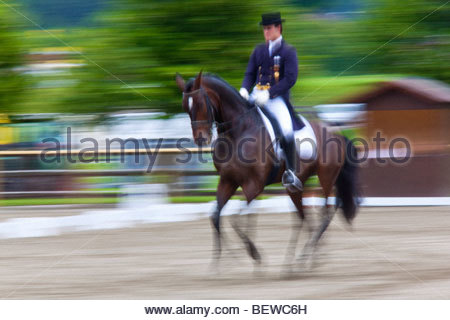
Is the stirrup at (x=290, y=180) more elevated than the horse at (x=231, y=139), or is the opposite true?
the horse at (x=231, y=139)

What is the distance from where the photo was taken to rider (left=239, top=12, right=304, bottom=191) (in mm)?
6301

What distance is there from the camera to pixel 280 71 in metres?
6.40

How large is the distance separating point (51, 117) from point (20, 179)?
240cm

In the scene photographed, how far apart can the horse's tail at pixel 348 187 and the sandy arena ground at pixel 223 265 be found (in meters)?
0.50

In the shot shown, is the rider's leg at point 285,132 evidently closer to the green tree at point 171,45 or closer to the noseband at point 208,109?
the noseband at point 208,109

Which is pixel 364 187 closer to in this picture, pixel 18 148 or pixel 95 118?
pixel 95 118

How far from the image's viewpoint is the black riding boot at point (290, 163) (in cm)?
638

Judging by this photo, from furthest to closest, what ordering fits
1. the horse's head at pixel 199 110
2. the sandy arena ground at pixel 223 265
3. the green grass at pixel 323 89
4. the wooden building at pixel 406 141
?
1. the wooden building at pixel 406 141
2. the green grass at pixel 323 89
3. the horse's head at pixel 199 110
4. the sandy arena ground at pixel 223 265

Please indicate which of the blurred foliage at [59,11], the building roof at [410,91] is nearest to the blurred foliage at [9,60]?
the blurred foliage at [59,11]

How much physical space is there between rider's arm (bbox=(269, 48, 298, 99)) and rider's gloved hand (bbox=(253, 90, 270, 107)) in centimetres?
5

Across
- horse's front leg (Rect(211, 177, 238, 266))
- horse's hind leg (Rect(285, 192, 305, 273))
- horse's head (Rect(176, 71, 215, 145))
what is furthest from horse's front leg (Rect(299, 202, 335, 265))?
horse's head (Rect(176, 71, 215, 145))

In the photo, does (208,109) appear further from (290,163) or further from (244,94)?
(290,163)

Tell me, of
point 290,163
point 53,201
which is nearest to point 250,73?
point 290,163

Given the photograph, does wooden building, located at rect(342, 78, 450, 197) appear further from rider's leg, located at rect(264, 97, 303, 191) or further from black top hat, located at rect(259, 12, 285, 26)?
black top hat, located at rect(259, 12, 285, 26)
